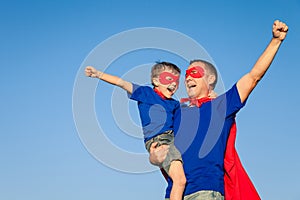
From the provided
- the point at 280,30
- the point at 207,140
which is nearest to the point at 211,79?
the point at 207,140

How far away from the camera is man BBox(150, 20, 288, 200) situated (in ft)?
20.7

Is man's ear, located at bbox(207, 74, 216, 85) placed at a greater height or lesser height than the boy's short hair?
lesser

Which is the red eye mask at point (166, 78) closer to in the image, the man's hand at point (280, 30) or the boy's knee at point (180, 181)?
the boy's knee at point (180, 181)

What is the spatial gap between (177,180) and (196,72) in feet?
5.75

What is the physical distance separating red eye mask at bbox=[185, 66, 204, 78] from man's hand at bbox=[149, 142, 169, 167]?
1.14 m

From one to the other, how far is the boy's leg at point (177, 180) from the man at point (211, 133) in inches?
3.0

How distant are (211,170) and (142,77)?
2.94 meters

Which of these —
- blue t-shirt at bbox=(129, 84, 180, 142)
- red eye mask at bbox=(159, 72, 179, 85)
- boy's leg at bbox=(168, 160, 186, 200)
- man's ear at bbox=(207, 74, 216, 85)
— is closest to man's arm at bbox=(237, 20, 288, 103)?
man's ear at bbox=(207, 74, 216, 85)

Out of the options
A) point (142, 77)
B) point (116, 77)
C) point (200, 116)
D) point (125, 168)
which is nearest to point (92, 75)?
point (116, 77)

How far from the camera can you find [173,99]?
26.9ft

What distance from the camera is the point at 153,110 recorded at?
765 centimetres

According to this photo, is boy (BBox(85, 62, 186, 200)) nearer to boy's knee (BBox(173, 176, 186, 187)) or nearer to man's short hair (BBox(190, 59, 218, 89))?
boy's knee (BBox(173, 176, 186, 187))

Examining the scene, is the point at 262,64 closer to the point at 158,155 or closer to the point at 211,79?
the point at 211,79

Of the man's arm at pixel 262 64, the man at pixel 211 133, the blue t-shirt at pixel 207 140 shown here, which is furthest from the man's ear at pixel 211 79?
the man's arm at pixel 262 64
